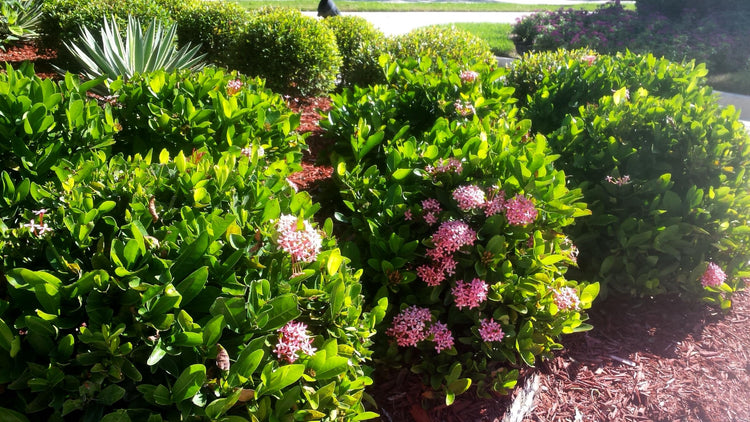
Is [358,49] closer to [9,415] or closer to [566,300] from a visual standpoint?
[566,300]

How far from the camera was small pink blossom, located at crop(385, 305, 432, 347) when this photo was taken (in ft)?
8.28

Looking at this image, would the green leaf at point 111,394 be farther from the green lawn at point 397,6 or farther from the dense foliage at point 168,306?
the green lawn at point 397,6

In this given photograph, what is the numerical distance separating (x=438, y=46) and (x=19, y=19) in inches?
234

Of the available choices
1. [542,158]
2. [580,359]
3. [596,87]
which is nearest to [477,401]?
[580,359]

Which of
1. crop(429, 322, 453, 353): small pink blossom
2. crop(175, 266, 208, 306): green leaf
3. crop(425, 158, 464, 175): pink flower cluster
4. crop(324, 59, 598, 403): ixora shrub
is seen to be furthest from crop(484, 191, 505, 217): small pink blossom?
crop(175, 266, 208, 306): green leaf

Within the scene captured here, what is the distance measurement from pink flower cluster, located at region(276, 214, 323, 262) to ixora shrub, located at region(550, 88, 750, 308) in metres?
2.20

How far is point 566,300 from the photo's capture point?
2.52 m

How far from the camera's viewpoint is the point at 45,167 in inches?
94.2

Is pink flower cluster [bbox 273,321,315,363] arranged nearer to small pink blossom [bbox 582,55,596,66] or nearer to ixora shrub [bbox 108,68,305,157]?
ixora shrub [bbox 108,68,305,157]

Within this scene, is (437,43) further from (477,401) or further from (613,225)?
(477,401)

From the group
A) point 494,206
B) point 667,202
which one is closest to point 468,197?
point 494,206

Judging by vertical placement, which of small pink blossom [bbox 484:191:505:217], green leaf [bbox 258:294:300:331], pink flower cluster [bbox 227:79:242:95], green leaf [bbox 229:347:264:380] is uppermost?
pink flower cluster [bbox 227:79:242:95]

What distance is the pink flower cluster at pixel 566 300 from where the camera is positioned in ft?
8.25

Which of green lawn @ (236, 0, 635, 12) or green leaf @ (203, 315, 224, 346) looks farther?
green lawn @ (236, 0, 635, 12)
